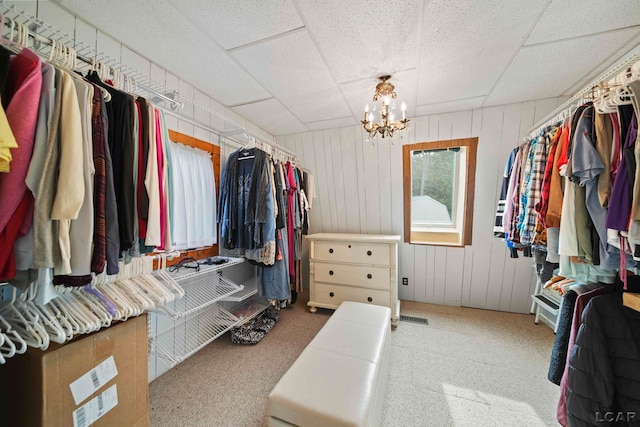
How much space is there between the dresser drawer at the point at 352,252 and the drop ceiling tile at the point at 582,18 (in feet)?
6.42

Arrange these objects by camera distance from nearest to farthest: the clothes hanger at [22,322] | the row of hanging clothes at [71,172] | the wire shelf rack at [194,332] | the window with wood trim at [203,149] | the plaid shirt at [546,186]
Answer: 1. the row of hanging clothes at [71,172]
2. the clothes hanger at [22,322]
3. the plaid shirt at [546,186]
4. the wire shelf rack at [194,332]
5. the window with wood trim at [203,149]

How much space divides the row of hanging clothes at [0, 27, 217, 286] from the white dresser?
6.20 feet

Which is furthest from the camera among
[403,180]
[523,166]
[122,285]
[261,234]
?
[403,180]

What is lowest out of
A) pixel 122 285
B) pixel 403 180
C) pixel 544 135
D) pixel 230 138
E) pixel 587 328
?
pixel 587 328

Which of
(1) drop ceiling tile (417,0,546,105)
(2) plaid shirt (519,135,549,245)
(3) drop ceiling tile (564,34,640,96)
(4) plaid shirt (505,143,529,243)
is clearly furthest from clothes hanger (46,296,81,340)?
(3) drop ceiling tile (564,34,640,96)

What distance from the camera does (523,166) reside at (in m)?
1.79

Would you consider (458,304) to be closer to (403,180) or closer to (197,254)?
(403,180)

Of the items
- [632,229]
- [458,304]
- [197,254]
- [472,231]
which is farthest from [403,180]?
[197,254]

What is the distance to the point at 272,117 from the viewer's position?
2684 mm

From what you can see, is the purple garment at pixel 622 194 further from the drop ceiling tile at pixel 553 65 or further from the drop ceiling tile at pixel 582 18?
the drop ceiling tile at pixel 553 65

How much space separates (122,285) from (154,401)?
0.93 m

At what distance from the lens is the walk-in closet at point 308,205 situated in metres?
0.80

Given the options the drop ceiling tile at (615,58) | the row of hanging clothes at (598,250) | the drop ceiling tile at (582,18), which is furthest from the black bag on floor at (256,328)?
the drop ceiling tile at (615,58)

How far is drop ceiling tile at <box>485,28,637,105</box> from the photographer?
146 centimetres
